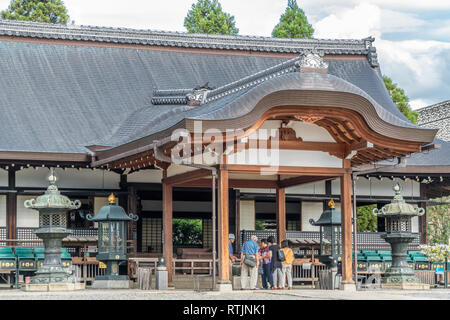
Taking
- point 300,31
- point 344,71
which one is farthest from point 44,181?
point 300,31

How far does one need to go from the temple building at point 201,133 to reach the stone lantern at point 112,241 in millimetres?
906

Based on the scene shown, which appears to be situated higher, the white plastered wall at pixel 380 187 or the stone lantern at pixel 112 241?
the white plastered wall at pixel 380 187

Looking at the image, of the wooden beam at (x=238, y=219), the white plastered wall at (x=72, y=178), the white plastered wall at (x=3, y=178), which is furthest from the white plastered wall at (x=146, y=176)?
the white plastered wall at (x=3, y=178)

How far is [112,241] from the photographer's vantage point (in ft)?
59.7

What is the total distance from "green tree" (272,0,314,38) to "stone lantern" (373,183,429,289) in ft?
55.2

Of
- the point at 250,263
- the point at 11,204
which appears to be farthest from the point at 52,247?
the point at 11,204

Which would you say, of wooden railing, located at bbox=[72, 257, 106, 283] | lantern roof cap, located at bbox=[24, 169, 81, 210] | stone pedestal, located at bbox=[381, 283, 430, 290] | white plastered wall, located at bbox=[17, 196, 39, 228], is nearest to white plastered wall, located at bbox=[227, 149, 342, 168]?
stone pedestal, located at bbox=[381, 283, 430, 290]

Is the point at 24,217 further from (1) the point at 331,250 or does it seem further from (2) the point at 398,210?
(2) the point at 398,210

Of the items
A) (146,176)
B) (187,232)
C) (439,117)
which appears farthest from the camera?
(439,117)

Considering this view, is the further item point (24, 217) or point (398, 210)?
point (24, 217)

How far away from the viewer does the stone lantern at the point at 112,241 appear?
17859 millimetres

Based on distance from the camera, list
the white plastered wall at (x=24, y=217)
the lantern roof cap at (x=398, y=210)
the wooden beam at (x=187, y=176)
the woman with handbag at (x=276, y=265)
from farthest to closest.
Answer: the white plastered wall at (x=24, y=217)
the lantern roof cap at (x=398, y=210)
the woman with handbag at (x=276, y=265)
the wooden beam at (x=187, y=176)

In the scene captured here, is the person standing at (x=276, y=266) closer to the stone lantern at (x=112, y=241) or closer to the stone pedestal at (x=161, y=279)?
the stone pedestal at (x=161, y=279)

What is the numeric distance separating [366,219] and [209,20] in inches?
409
